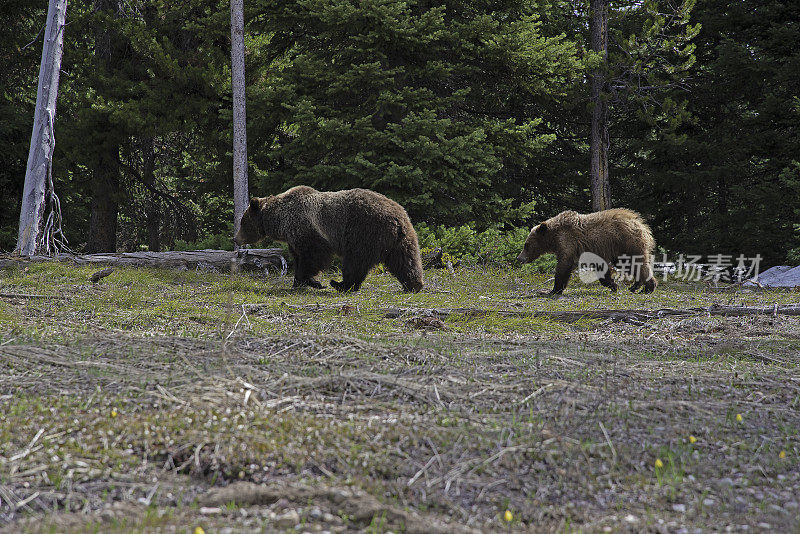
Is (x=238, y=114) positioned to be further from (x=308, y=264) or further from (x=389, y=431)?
(x=389, y=431)

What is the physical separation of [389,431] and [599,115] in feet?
46.8

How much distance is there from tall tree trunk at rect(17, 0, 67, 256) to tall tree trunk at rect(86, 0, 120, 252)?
2917mm

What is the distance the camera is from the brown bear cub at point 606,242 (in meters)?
9.72

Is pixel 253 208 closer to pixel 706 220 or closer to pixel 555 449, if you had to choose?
pixel 555 449

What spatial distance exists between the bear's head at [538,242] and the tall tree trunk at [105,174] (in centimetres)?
994

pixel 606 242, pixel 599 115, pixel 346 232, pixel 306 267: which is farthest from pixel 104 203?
pixel 599 115

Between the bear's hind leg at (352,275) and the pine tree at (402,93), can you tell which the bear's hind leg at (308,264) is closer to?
the bear's hind leg at (352,275)

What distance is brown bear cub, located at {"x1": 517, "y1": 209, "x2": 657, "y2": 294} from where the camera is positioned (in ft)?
31.9

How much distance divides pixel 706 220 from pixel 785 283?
7.00m

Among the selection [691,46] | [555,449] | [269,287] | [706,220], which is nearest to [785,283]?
[691,46]

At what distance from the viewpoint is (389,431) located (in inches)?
120

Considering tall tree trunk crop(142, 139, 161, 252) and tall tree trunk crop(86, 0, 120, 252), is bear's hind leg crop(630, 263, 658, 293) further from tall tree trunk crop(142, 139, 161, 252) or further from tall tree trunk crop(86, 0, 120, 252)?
tall tree trunk crop(142, 139, 161, 252)

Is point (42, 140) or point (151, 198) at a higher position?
point (42, 140)

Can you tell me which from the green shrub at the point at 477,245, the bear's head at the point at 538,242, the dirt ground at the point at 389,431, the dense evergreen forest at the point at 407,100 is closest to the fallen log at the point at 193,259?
the dense evergreen forest at the point at 407,100
